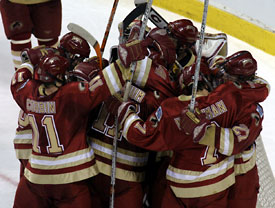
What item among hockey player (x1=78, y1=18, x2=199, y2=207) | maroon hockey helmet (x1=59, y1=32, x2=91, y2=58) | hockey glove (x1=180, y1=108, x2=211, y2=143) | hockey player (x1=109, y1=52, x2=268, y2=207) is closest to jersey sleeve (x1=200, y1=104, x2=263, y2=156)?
hockey player (x1=109, y1=52, x2=268, y2=207)

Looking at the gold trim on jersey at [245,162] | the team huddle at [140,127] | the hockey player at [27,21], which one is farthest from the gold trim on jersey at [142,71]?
the hockey player at [27,21]

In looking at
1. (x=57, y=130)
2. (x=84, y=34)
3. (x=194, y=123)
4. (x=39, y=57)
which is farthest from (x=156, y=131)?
(x=39, y=57)

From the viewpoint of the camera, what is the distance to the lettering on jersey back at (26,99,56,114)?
1.72 m

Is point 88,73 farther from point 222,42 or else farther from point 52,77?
point 222,42

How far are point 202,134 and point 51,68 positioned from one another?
0.56 m

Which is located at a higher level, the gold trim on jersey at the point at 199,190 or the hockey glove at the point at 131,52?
the hockey glove at the point at 131,52

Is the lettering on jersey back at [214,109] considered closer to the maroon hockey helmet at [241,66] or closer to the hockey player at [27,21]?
the maroon hockey helmet at [241,66]

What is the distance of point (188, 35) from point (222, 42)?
54cm

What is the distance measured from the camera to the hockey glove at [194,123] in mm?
1570

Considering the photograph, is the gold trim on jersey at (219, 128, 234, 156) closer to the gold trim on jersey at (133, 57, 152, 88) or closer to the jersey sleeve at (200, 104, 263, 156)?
the jersey sleeve at (200, 104, 263, 156)

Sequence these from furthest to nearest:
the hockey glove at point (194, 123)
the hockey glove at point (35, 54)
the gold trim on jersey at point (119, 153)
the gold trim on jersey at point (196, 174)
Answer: the hockey glove at point (35, 54)
the gold trim on jersey at point (119, 153)
the gold trim on jersey at point (196, 174)
the hockey glove at point (194, 123)

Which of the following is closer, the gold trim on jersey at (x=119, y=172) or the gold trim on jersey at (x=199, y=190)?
the gold trim on jersey at (x=199, y=190)

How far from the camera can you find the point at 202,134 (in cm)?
159

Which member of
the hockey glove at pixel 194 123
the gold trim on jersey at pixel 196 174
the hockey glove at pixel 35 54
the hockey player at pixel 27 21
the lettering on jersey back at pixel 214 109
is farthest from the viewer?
the hockey player at pixel 27 21
